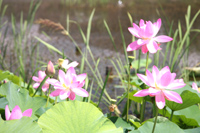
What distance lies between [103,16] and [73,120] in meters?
4.03

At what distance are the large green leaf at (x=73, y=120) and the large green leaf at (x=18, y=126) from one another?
6 centimetres

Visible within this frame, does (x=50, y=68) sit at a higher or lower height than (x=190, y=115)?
higher

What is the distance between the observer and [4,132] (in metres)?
0.56

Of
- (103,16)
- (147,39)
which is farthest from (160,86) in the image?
(103,16)

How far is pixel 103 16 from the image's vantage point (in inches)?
179

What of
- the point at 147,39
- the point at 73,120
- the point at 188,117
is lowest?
the point at 188,117

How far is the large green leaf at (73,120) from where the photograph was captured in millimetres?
620

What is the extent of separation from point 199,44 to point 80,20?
1832mm

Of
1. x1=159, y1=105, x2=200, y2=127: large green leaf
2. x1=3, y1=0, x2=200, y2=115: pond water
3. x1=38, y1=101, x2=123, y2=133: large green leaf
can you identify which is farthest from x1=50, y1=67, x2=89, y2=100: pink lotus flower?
x1=3, y1=0, x2=200, y2=115: pond water

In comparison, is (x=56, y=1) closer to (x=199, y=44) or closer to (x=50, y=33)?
(x=50, y=33)

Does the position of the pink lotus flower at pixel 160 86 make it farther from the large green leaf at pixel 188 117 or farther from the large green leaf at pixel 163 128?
the large green leaf at pixel 188 117

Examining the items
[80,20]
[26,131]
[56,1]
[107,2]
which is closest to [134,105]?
[26,131]

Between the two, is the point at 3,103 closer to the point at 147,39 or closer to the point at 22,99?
the point at 22,99

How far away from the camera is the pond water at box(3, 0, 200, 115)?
304 cm
